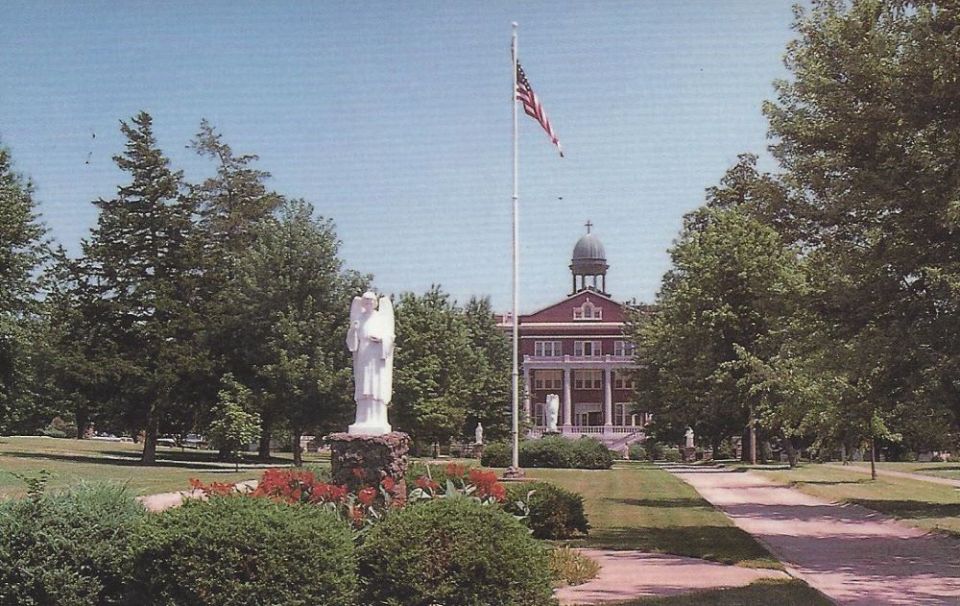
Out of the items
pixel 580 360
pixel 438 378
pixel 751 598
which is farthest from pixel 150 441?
pixel 580 360

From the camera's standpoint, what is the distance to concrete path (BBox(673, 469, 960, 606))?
38.9 ft

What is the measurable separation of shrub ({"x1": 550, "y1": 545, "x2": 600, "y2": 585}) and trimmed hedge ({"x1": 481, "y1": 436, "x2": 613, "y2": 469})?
28296 mm

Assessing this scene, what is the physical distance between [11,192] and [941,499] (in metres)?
35.4

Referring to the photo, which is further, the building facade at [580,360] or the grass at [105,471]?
the building facade at [580,360]

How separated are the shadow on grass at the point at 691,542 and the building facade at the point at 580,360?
71.1m

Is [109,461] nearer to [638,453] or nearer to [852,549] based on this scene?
[852,549]

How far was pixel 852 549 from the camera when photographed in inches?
629

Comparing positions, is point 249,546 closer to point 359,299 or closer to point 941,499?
point 359,299

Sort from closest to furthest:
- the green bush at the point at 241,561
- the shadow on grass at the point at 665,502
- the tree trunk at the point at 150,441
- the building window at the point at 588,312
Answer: the green bush at the point at 241,561, the shadow on grass at the point at 665,502, the tree trunk at the point at 150,441, the building window at the point at 588,312

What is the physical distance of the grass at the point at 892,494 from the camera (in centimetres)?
2080

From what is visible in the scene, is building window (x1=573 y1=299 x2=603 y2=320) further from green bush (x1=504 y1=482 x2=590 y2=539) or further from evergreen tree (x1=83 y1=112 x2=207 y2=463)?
green bush (x1=504 y1=482 x2=590 y2=539)

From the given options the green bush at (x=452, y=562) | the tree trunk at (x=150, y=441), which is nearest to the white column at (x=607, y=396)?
the tree trunk at (x=150, y=441)

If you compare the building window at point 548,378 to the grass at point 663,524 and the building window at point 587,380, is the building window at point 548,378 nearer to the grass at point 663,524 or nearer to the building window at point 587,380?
the building window at point 587,380

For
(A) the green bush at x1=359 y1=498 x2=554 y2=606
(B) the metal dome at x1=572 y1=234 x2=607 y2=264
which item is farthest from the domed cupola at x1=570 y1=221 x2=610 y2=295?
(A) the green bush at x1=359 y1=498 x2=554 y2=606
